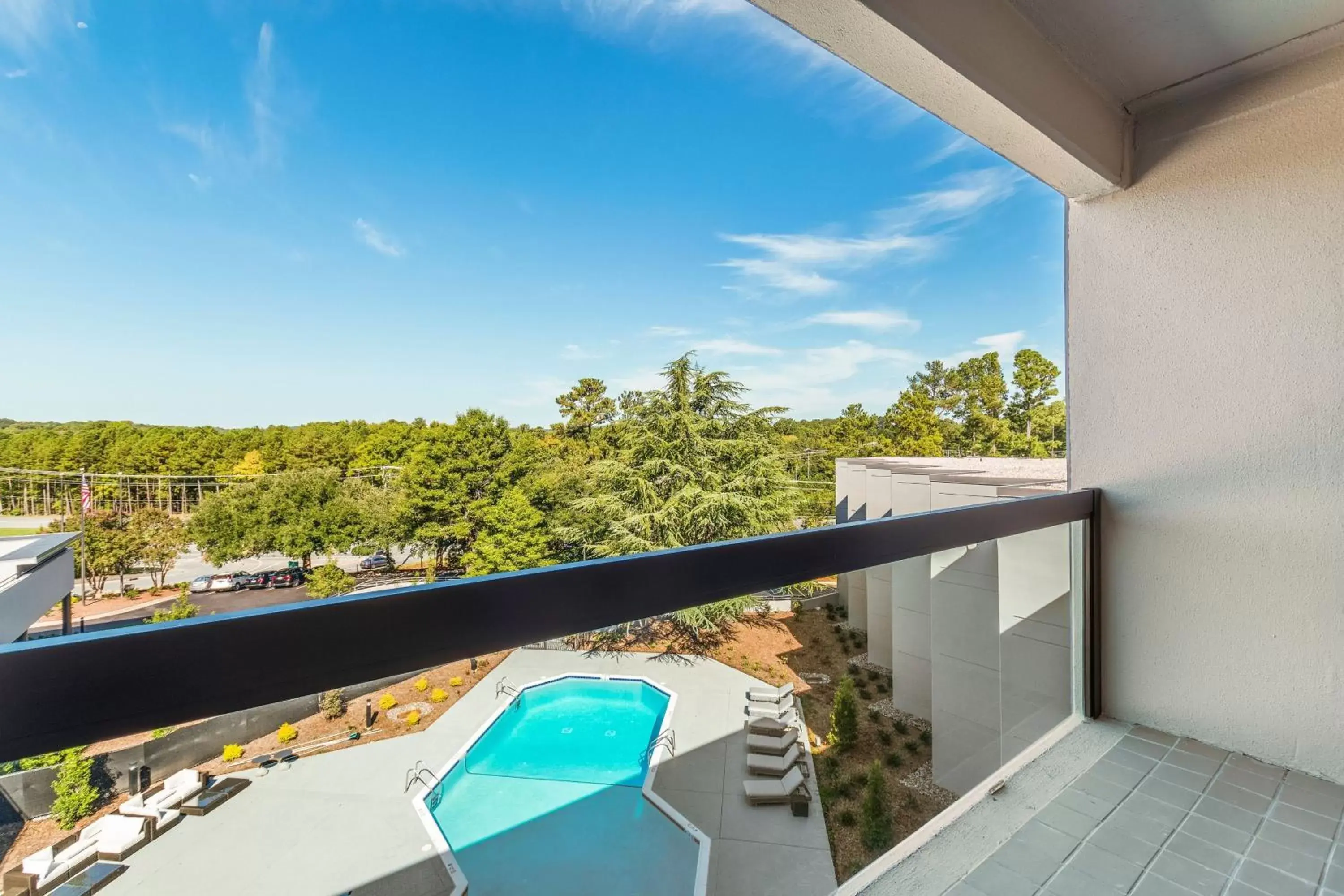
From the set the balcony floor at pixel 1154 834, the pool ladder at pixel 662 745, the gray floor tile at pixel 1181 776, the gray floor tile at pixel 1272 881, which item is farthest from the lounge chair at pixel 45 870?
the gray floor tile at pixel 1181 776

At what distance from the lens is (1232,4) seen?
135cm

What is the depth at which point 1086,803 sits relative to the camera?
143cm

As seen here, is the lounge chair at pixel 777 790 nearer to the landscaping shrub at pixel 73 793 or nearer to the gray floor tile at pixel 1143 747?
the gray floor tile at pixel 1143 747

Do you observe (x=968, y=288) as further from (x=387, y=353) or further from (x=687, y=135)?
(x=387, y=353)

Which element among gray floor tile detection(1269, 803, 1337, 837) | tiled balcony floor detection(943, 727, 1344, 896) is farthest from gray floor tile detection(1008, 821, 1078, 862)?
gray floor tile detection(1269, 803, 1337, 837)

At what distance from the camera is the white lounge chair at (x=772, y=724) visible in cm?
178

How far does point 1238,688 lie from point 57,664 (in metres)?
2.52

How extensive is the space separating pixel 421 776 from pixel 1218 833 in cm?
193

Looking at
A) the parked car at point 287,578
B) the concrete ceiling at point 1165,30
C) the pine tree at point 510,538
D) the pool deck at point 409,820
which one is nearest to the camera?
the pool deck at point 409,820

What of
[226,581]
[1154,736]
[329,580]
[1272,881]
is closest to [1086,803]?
[1272,881]

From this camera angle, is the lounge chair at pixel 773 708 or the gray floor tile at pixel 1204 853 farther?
the lounge chair at pixel 773 708

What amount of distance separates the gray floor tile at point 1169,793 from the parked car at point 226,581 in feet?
54.2

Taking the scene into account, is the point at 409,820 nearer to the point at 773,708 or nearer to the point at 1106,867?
the point at 773,708

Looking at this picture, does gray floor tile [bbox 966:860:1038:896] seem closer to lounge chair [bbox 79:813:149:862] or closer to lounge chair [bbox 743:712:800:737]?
lounge chair [bbox 743:712:800:737]
